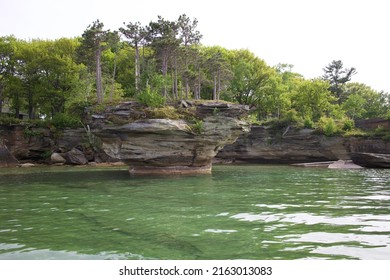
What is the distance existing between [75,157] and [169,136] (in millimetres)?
18350

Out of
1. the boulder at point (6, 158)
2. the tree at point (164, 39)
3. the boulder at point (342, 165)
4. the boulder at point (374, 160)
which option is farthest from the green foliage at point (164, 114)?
the boulder at point (6, 158)

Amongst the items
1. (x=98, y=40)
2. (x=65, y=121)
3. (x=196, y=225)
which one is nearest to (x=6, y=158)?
(x=65, y=121)

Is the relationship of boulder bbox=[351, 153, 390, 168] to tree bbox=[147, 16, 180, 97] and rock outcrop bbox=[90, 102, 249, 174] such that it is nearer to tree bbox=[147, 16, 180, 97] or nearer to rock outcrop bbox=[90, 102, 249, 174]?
rock outcrop bbox=[90, 102, 249, 174]

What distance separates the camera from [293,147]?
150 ft

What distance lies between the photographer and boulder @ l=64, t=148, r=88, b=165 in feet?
138

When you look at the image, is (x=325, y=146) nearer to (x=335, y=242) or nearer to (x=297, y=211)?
(x=297, y=211)

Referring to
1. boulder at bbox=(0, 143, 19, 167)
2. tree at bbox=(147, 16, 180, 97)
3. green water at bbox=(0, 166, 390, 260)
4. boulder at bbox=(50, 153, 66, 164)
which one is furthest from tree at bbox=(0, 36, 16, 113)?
green water at bbox=(0, 166, 390, 260)

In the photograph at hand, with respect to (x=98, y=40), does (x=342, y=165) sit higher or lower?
lower

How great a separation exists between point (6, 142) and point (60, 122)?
7012 millimetres

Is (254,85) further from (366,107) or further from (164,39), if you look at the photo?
(164,39)

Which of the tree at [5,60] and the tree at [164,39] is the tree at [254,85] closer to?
the tree at [164,39]

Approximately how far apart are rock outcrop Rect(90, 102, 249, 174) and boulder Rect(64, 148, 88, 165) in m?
12.8

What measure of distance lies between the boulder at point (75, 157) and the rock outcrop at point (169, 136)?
42.1 ft
